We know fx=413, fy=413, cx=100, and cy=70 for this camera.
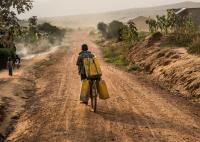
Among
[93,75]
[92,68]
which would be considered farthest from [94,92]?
[92,68]

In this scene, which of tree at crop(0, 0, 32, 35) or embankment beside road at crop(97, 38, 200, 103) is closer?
tree at crop(0, 0, 32, 35)

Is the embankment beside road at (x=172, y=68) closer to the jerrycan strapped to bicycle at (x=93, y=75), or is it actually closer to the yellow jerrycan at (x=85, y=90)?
the jerrycan strapped to bicycle at (x=93, y=75)

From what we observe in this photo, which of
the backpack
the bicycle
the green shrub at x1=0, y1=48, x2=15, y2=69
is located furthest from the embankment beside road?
the green shrub at x1=0, y1=48, x2=15, y2=69

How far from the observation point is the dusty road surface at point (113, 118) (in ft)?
35.7

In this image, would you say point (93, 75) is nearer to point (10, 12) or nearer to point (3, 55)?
point (10, 12)

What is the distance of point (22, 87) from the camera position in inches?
803

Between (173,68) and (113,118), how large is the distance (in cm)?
990

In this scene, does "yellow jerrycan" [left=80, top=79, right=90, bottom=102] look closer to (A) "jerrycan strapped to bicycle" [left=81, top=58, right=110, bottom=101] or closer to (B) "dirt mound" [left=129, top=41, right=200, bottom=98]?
(A) "jerrycan strapped to bicycle" [left=81, top=58, right=110, bottom=101]

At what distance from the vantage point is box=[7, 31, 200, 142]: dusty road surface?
1088cm

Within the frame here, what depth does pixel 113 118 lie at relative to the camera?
12.9 metres

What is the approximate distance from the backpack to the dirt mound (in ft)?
16.5

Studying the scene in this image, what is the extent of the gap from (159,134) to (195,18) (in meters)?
44.1

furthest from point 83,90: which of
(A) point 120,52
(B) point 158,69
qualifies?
(A) point 120,52

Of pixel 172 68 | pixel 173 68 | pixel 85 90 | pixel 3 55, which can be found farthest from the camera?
pixel 3 55
